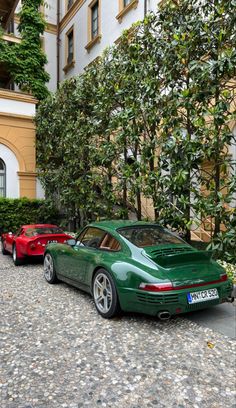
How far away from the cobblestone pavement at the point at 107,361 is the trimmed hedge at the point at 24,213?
31.8 feet

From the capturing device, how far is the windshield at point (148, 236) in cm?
488

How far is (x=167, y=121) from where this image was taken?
7.43 m

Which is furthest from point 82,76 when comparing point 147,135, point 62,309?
point 62,309

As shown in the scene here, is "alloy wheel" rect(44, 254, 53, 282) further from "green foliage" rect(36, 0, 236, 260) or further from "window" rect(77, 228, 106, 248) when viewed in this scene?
"green foliage" rect(36, 0, 236, 260)

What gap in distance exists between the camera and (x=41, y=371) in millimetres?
3232

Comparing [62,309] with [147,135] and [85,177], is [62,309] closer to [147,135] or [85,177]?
[147,135]

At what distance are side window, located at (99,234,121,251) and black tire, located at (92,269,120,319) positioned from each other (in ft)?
1.17

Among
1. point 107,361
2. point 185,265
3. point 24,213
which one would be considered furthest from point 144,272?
point 24,213

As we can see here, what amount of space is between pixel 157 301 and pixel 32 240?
191 inches

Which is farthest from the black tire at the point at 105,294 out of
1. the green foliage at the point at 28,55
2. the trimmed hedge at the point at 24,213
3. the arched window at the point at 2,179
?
the green foliage at the point at 28,55

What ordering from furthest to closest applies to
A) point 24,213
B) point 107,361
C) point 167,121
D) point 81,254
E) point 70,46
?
1. point 70,46
2. point 24,213
3. point 167,121
4. point 81,254
5. point 107,361

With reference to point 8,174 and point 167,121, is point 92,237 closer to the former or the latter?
point 167,121

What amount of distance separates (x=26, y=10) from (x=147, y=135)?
13.8 meters

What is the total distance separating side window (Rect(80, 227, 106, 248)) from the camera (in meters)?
5.28
